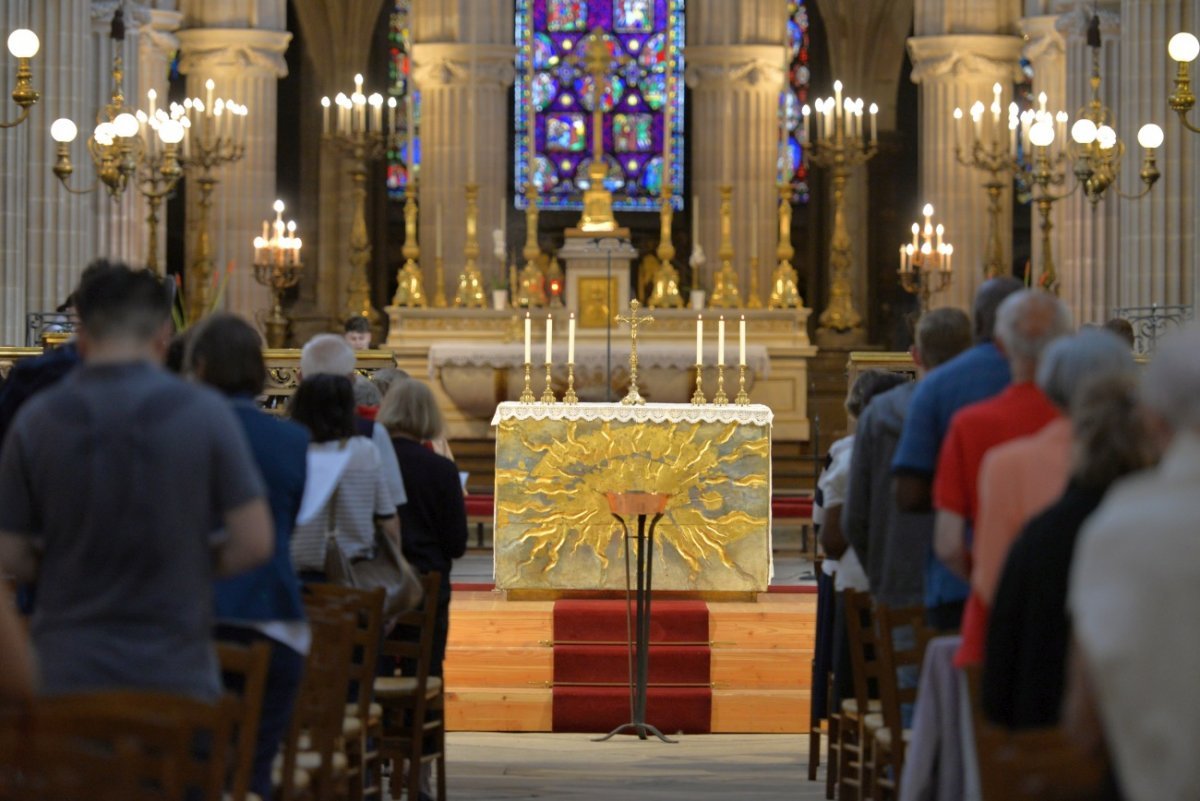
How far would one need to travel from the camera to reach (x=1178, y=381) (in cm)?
315

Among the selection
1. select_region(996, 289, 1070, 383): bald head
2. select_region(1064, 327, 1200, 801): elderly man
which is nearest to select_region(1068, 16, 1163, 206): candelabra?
select_region(996, 289, 1070, 383): bald head

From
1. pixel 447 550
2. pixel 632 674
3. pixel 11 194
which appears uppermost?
pixel 11 194

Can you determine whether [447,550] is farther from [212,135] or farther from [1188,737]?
[212,135]

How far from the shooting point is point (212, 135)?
78.3 feet

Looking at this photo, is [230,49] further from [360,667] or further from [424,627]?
[360,667]

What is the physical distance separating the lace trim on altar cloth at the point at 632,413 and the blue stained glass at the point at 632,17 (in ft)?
68.3

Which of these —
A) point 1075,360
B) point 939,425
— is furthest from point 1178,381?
point 939,425

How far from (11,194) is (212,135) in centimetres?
792

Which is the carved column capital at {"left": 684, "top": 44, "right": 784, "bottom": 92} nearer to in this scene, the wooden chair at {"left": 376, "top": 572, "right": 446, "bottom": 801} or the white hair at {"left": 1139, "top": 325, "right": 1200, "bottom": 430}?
the wooden chair at {"left": 376, "top": 572, "right": 446, "bottom": 801}

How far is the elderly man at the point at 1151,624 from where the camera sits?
3.07 m

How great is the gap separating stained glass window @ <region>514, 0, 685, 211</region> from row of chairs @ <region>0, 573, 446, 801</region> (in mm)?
24005

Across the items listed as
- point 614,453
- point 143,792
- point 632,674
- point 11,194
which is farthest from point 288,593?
point 11,194

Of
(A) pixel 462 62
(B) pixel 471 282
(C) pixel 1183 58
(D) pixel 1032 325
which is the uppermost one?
(A) pixel 462 62

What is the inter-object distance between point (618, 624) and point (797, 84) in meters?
22.5
